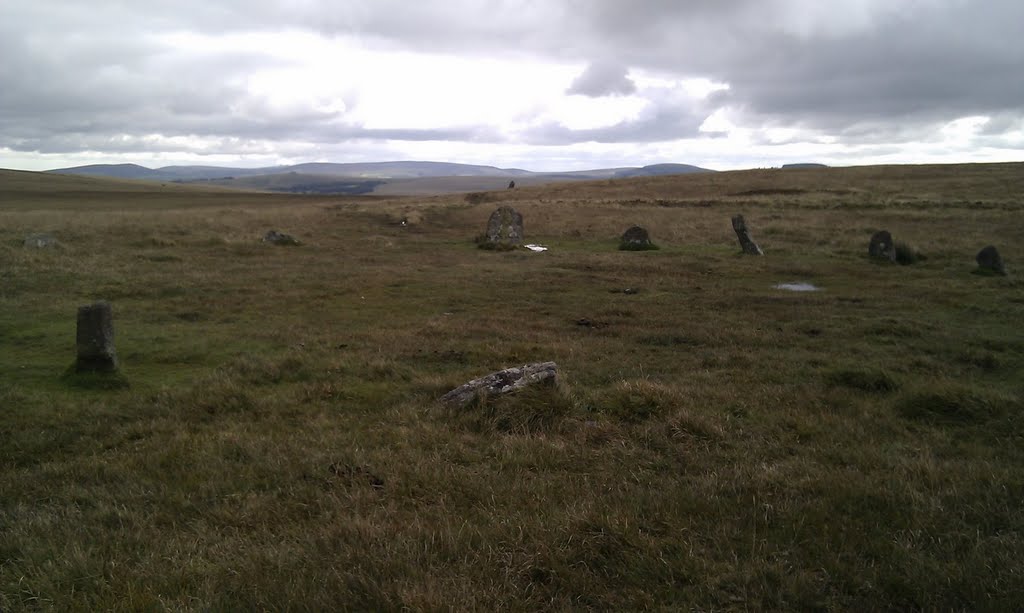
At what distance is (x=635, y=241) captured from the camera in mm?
Result: 28781

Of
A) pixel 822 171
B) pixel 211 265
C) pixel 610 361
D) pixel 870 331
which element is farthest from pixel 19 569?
pixel 822 171

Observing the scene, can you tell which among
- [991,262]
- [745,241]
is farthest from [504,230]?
[991,262]

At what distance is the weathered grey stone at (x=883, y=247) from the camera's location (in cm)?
2388

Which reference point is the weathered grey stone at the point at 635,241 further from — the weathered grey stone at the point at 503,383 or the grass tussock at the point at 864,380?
the weathered grey stone at the point at 503,383

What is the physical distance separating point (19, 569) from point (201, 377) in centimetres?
574

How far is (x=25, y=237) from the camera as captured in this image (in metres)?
24.5

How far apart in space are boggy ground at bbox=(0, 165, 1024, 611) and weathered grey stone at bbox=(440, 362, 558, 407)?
0.33 metres

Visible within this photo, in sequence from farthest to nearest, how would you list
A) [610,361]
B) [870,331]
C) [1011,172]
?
[1011,172] → [870,331] → [610,361]

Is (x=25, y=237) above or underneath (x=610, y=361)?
above

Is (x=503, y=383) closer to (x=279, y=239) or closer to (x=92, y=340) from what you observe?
(x=92, y=340)

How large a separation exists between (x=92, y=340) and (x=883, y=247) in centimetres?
2612

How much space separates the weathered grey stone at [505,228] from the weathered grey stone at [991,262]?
18600mm

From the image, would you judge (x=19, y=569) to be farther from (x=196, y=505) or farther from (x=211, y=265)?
(x=211, y=265)

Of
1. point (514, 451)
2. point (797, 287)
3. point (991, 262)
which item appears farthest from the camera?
point (991, 262)
